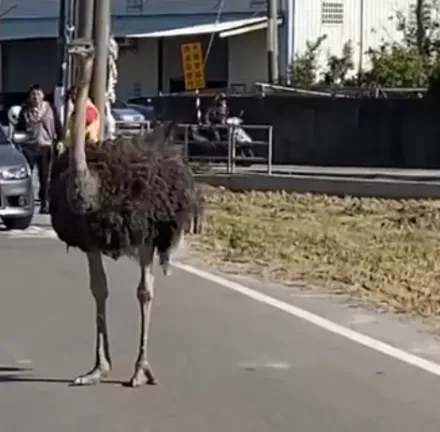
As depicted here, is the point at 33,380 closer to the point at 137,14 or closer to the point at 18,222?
the point at 18,222

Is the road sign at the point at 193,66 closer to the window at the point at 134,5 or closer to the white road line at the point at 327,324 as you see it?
the window at the point at 134,5

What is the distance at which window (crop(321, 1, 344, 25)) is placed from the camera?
177 feet

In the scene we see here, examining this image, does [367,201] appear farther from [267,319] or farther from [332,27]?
[332,27]

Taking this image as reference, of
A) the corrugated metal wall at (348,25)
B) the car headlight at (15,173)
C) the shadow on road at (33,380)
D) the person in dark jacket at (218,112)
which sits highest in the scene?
Result: the corrugated metal wall at (348,25)

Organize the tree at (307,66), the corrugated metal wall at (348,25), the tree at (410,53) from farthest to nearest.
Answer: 1. the corrugated metal wall at (348,25)
2. the tree at (307,66)
3. the tree at (410,53)

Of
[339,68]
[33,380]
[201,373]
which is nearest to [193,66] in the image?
[339,68]

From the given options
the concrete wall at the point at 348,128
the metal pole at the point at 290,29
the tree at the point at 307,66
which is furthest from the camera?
the metal pole at the point at 290,29

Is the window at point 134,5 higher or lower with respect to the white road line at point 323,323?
higher

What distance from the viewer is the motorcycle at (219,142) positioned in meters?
32.3

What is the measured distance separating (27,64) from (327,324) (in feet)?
162

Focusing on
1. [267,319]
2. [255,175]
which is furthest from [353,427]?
[255,175]

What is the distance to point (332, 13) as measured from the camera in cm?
5403

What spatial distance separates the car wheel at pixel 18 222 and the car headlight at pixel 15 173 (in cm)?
54

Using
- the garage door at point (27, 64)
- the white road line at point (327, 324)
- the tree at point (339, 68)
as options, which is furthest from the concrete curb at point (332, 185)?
the garage door at point (27, 64)
